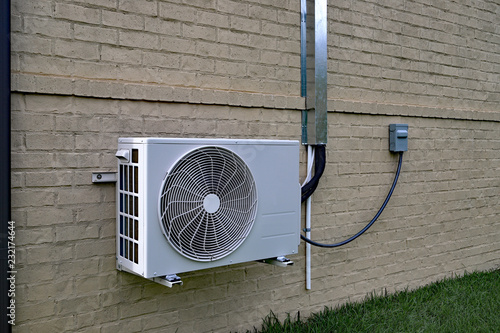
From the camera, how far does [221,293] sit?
3174mm

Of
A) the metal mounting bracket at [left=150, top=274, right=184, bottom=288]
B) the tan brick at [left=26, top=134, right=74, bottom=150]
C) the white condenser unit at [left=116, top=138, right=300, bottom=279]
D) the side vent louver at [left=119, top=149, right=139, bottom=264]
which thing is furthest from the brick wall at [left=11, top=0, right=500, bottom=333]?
the metal mounting bracket at [left=150, top=274, right=184, bottom=288]

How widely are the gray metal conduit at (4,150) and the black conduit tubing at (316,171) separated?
1851 millimetres

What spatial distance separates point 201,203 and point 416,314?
211cm

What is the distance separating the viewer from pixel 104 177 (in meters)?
2.69

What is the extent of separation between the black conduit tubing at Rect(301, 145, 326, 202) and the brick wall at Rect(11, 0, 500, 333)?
173 millimetres

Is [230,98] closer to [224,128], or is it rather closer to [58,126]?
[224,128]

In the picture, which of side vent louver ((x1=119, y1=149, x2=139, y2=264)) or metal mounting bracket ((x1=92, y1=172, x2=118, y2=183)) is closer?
side vent louver ((x1=119, y1=149, x2=139, y2=264))

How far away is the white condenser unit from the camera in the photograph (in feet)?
7.89

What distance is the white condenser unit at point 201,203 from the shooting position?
2.40 meters

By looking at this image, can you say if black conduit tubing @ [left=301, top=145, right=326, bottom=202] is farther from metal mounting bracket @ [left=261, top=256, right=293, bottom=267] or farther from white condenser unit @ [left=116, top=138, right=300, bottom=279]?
metal mounting bracket @ [left=261, top=256, right=293, bottom=267]

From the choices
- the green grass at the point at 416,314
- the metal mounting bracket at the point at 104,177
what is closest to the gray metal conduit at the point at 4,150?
the metal mounting bracket at the point at 104,177

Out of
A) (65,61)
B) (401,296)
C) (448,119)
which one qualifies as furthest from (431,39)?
(65,61)

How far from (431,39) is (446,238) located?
1.78m

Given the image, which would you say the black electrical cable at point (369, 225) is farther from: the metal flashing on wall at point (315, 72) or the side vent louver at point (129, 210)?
the side vent louver at point (129, 210)
